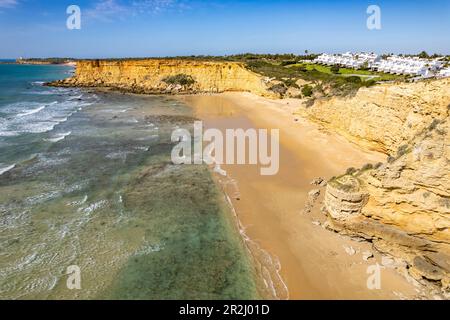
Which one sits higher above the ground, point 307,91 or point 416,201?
point 307,91

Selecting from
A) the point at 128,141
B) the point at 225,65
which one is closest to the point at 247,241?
the point at 128,141

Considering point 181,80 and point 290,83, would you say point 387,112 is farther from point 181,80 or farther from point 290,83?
point 181,80

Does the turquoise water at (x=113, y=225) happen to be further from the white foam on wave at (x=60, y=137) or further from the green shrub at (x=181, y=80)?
the green shrub at (x=181, y=80)

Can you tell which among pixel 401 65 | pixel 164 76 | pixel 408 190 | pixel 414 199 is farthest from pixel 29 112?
pixel 401 65
